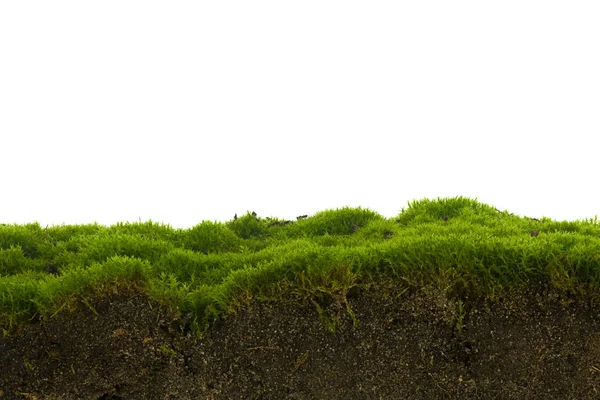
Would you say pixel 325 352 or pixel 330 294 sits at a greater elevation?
pixel 330 294

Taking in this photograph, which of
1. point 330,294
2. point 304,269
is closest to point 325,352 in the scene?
point 330,294

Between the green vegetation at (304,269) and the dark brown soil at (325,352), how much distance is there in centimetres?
13

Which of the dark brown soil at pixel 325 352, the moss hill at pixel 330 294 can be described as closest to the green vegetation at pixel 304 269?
the moss hill at pixel 330 294

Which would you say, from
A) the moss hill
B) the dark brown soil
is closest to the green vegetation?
the moss hill

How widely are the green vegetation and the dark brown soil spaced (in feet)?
0.41

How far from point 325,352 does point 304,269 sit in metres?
0.80

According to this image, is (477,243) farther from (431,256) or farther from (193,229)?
(193,229)

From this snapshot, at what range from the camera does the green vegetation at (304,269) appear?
5309mm

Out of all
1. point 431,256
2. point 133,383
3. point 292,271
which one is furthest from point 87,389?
point 431,256

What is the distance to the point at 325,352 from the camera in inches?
208

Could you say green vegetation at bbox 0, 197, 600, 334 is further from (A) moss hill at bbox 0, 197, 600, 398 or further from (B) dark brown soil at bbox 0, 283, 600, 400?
(B) dark brown soil at bbox 0, 283, 600, 400

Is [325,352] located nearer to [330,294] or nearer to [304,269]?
[330,294]

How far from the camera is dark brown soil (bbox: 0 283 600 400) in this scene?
17.1 ft

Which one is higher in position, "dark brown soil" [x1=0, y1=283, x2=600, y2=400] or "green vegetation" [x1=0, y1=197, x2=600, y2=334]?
"green vegetation" [x1=0, y1=197, x2=600, y2=334]
